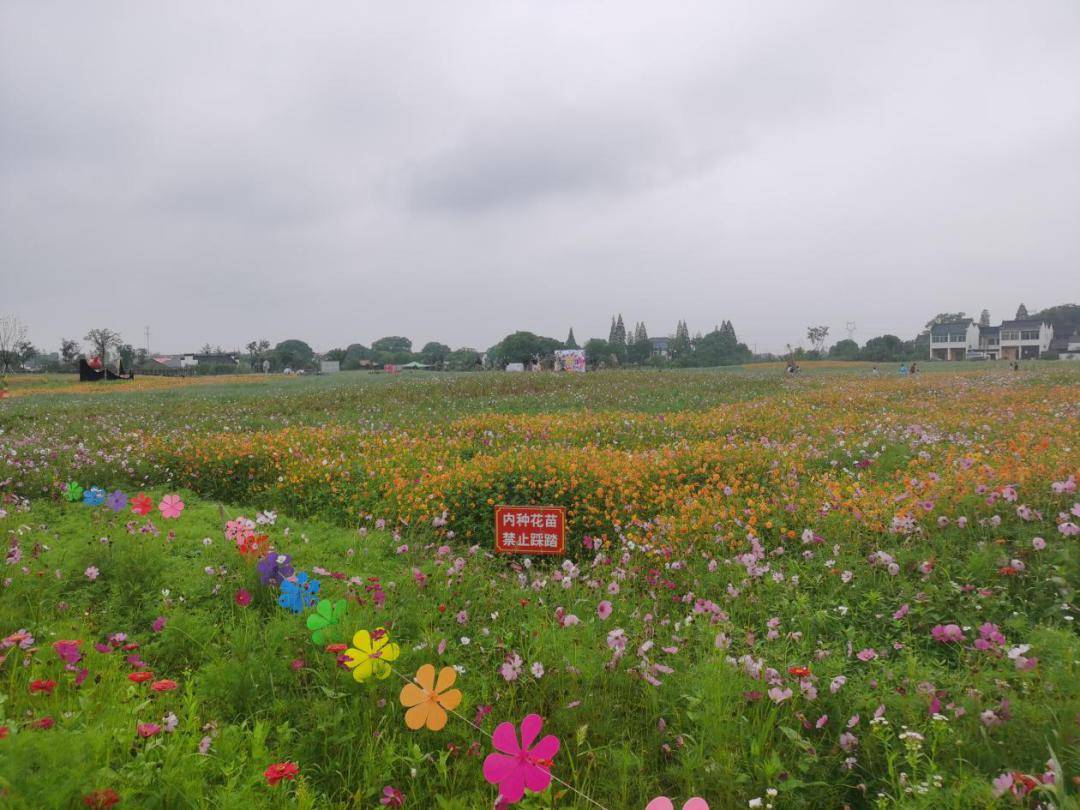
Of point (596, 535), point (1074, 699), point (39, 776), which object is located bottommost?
point (596, 535)

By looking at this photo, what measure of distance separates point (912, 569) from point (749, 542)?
1019 millimetres

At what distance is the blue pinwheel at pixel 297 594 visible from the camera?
301 cm

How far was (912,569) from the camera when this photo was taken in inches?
139

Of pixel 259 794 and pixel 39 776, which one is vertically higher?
pixel 39 776

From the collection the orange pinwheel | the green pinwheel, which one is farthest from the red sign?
the orange pinwheel

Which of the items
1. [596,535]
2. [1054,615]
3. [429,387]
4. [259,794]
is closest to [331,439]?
[596,535]

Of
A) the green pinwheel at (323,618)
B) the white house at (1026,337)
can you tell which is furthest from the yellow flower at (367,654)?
the white house at (1026,337)

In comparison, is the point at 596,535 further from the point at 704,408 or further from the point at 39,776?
the point at 704,408

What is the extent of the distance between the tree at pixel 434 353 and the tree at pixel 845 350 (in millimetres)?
52498

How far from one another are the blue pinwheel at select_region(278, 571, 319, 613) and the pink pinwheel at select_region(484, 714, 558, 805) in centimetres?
195

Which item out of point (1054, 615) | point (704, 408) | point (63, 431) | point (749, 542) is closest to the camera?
point (1054, 615)

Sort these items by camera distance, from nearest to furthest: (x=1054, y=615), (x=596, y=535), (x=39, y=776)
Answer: (x=39, y=776)
(x=1054, y=615)
(x=596, y=535)

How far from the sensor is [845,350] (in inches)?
2562

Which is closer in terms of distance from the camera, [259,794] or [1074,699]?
[259,794]
